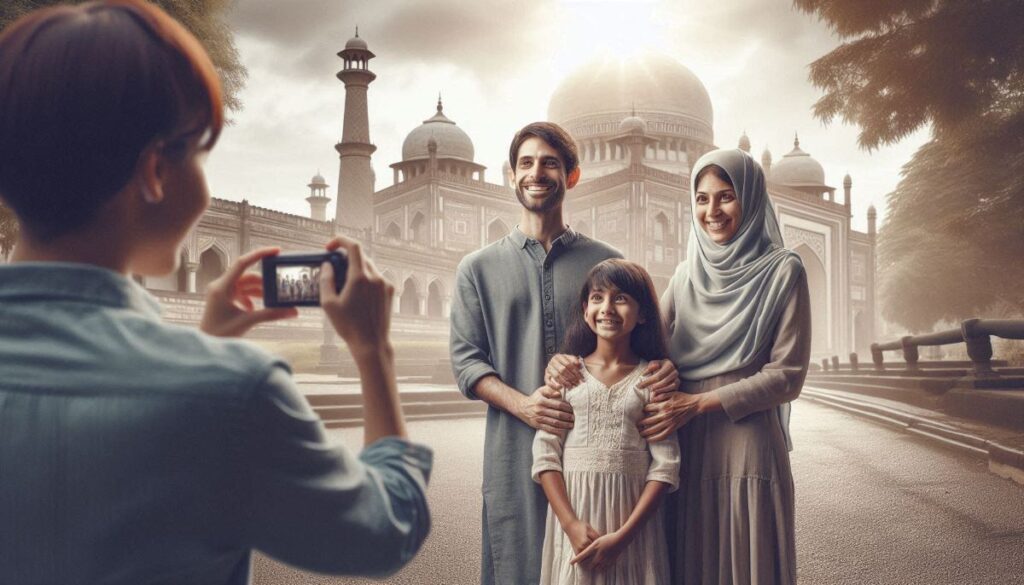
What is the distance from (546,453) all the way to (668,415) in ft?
0.87

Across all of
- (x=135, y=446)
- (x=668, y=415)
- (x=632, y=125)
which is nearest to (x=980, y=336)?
(x=668, y=415)

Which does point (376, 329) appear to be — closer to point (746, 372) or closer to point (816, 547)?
point (746, 372)

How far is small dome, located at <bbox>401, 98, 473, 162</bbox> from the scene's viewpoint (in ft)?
74.0

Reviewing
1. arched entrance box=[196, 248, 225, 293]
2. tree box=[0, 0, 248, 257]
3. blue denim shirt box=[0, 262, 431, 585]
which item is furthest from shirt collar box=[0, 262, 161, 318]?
arched entrance box=[196, 248, 225, 293]

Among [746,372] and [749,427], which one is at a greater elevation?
[746,372]

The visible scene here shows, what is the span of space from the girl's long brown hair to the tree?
5770mm

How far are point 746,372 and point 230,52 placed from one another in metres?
7.52

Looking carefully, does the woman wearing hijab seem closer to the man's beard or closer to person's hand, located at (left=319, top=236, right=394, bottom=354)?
the man's beard

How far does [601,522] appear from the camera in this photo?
5.49 feet

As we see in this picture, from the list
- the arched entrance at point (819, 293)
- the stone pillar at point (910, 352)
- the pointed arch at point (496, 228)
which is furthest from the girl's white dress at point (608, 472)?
the arched entrance at point (819, 293)

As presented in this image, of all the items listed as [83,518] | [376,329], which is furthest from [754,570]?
[83,518]

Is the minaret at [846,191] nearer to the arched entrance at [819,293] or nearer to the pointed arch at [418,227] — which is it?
the arched entrance at [819,293]

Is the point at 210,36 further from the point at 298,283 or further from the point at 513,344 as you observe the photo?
the point at 298,283

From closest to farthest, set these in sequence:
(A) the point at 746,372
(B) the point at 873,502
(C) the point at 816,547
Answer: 1. (A) the point at 746,372
2. (C) the point at 816,547
3. (B) the point at 873,502
